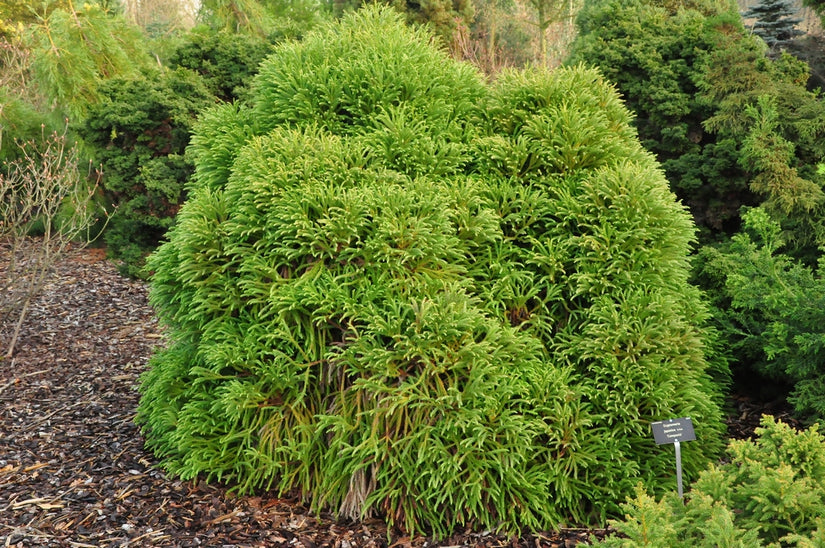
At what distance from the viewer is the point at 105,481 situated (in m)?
3.62

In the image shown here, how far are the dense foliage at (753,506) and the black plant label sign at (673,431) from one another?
395mm

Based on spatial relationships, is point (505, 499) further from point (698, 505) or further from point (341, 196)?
point (341, 196)

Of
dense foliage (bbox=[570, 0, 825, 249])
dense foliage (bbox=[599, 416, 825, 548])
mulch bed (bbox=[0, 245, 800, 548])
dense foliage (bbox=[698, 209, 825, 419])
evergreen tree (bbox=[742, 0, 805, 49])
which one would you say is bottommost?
mulch bed (bbox=[0, 245, 800, 548])

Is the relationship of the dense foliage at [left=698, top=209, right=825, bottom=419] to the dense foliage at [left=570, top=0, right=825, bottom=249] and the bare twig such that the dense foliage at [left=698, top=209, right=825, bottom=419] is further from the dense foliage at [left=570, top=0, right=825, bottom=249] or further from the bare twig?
the bare twig

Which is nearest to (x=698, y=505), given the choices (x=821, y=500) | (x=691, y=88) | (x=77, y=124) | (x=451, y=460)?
(x=821, y=500)

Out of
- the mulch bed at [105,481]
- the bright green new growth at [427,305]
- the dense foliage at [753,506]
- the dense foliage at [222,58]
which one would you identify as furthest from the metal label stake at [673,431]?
the dense foliage at [222,58]

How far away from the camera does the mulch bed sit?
10.3 ft

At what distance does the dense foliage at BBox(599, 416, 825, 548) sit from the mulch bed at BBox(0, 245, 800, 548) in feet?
2.76

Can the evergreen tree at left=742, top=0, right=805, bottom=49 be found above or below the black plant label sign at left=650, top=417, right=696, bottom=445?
above

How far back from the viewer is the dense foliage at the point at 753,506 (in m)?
2.13

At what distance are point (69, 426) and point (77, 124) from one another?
14.1 ft

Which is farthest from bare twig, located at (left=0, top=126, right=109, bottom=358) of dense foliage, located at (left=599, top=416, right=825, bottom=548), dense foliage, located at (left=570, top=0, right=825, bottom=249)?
dense foliage, located at (left=599, top=416, right=825, bottom=548)

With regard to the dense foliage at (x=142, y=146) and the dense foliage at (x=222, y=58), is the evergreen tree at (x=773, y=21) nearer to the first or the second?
→ the dense foliage at (x=222, y=58)

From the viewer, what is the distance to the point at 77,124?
7.46m
